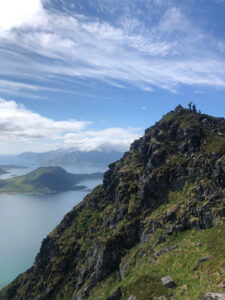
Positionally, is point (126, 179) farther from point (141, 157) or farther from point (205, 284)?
point (205, 284)

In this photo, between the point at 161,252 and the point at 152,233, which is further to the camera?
the point at 152,233

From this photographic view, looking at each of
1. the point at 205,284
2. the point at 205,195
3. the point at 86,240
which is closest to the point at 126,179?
the point at 86,240

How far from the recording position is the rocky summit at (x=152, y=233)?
30328 mm

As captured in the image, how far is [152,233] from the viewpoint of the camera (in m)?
53.0

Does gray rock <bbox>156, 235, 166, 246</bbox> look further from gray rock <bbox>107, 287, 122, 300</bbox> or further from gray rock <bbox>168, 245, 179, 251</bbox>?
gray rock <bbox>107, 287, 122, 300</bbox>

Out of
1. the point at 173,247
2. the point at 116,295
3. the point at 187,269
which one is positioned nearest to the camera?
the point at 187,269

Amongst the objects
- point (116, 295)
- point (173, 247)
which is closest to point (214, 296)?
point (116, 295)

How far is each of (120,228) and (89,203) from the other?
4169 cm

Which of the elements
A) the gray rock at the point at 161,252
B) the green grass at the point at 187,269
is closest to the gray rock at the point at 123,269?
the green grass at the point at 187,269

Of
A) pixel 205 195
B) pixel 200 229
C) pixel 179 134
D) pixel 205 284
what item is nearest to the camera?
pixel 205 284

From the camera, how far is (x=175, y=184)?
61.5 m

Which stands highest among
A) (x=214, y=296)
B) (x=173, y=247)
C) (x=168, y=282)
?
(x=214, y=296)

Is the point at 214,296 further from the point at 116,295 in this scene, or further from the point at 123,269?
the point at 123,269

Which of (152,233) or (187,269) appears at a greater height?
(187,269)
